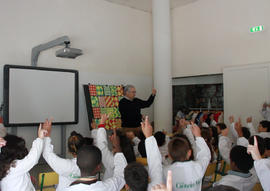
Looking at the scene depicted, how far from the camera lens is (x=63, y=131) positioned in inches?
202

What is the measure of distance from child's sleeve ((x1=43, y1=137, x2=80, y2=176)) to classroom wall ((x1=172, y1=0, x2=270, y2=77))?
4299mm

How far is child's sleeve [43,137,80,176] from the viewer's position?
228cm

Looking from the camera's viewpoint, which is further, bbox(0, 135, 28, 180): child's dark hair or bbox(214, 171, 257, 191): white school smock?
bbox(214, 171, 257, 191): white school smock

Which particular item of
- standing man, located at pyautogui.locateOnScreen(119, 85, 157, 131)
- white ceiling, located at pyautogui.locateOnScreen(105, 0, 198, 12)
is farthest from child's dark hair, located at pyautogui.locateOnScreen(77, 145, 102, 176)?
white ceiling, located at pyautogui.locateOnScreen(105, 0, 198, 12)

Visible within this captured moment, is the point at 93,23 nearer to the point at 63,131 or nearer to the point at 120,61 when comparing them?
the point at 120,61

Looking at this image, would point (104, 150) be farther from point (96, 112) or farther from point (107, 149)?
point (96, 112)

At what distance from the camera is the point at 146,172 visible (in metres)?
1.71

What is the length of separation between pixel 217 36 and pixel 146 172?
4841mm

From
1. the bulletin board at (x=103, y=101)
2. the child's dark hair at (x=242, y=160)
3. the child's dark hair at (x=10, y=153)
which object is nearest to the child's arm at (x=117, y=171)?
the child's dark hair at (x=10, y=153)

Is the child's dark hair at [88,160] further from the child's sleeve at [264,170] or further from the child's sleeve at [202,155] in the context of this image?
the child's sleeve at [264,170]

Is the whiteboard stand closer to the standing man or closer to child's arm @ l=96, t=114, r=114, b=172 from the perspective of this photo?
the standing man

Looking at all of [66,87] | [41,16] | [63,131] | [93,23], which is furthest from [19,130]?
[93,23]

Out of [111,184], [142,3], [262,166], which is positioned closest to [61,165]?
[111,184]

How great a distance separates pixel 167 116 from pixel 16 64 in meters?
3.05
